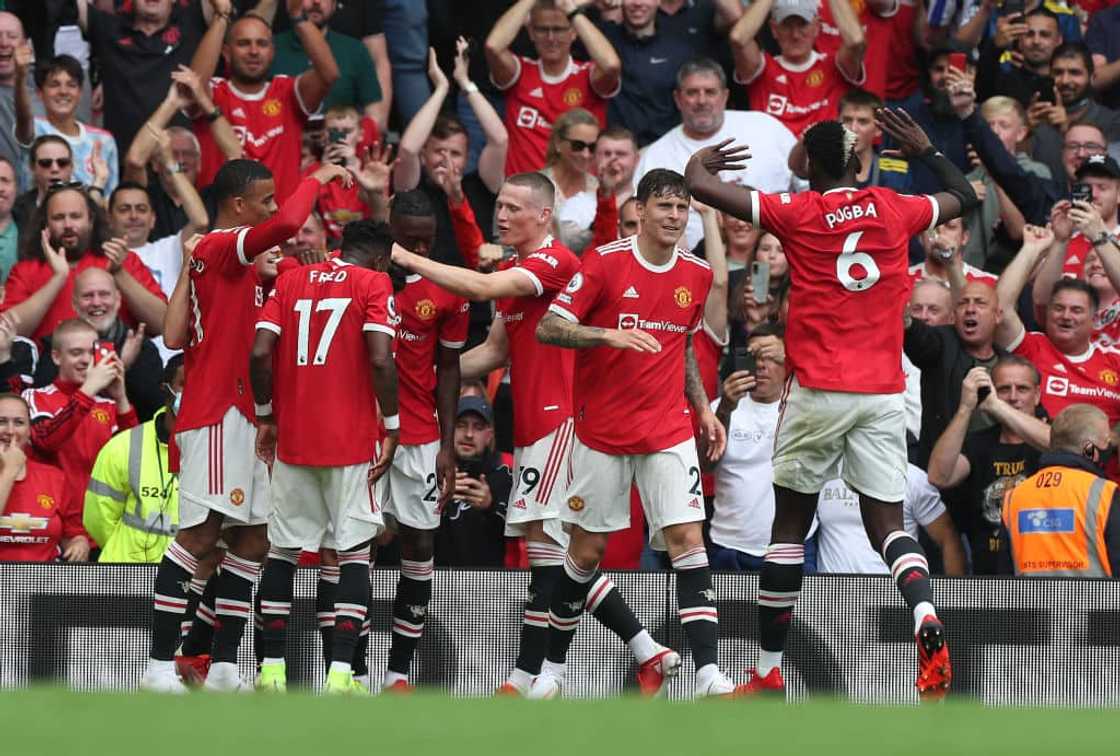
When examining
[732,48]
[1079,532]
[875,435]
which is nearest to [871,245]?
[875,435]

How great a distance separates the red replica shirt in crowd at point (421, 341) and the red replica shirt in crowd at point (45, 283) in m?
3.36

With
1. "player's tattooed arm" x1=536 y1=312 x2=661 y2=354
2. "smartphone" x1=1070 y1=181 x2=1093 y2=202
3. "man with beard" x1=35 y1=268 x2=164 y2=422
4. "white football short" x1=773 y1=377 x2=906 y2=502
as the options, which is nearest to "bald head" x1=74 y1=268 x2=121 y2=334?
"man with beard" x1=35 y1=268 x2=164 y2=422

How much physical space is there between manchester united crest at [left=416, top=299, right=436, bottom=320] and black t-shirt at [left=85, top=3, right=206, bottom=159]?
17.7ft

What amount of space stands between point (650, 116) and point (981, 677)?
6242 mm

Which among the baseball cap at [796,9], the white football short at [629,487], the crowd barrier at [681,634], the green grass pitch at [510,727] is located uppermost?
the baseball cap at [796,9]

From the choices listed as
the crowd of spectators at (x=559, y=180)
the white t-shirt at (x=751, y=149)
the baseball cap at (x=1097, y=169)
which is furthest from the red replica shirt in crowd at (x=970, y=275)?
the white t-shirt at (x=751, y=149)

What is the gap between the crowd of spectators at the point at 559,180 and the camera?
11859mm

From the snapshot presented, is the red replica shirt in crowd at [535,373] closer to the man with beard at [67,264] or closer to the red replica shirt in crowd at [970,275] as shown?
the man with beard at [67,264]

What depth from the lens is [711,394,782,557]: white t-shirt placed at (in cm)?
1184

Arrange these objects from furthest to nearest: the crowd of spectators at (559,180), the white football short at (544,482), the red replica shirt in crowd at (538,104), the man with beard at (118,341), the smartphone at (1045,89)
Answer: the smartphone at (1045,89), the red replica shirt in crowd at (538,104), the man with beard at (118,341), the crowd of spectators at (559,180), the white football short at (544,482)

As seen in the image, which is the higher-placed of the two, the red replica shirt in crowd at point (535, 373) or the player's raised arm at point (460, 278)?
the player's raised arm at point (460, 278)

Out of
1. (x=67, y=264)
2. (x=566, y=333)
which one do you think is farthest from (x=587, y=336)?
(x=67, y=264)

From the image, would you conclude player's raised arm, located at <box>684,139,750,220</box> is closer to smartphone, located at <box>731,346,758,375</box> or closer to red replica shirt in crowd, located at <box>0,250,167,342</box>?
smartphone, located at <box>731,346,758,375</box>

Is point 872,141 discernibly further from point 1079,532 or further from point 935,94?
point 1079,532
